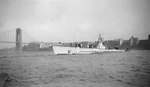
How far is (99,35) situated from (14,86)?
4178 cm

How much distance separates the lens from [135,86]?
5324 mm

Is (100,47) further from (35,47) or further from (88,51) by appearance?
(35,47)

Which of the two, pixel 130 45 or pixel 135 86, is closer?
pixel 135 86

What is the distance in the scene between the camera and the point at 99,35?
1774 inches

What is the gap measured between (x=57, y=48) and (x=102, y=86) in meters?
27.4

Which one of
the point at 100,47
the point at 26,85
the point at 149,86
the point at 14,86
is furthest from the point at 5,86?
the point at 100,47

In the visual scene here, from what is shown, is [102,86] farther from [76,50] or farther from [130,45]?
[130,45]

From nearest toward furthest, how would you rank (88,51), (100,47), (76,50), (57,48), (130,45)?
(57,48), (76,50), (88,51), (100,47), (130,45)

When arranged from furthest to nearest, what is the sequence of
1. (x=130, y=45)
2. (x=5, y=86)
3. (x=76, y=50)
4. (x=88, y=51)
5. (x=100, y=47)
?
(x=130, y=45) → (x=100, y=47) → (x=88, y=51) → (x=76, y=50) → (x=5, y=86)

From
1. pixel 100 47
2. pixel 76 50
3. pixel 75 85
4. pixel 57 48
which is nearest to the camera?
pixel 75 85

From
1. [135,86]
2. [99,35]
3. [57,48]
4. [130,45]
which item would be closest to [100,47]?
[99,35]

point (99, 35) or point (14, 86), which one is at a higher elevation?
point (99, 35)

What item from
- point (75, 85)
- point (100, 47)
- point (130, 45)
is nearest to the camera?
point (75, 85)

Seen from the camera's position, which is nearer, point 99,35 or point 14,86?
point 14,86
